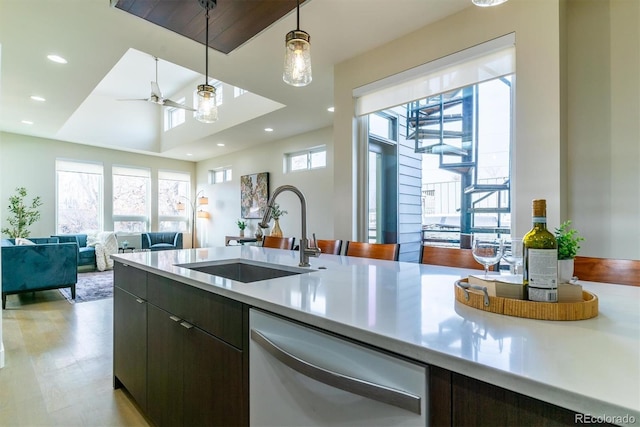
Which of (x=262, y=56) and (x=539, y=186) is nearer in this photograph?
(x=539, y=186)

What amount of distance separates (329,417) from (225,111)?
5751 mm

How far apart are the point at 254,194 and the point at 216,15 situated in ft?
15.4

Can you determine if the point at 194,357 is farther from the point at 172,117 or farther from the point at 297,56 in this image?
the point at 172,117

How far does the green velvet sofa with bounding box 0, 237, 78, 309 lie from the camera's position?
12.6ft

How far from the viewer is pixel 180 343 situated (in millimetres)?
1402

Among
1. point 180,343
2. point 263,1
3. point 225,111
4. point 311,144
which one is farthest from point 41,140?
point 180,343

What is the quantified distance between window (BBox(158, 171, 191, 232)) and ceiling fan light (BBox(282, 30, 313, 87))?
769 centimetres

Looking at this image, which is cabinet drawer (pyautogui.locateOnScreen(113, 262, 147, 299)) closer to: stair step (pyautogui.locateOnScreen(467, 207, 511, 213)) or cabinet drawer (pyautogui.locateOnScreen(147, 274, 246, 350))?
cabinet drawer (pyautogui.locateOnScreen(147, 274, 246, 350))

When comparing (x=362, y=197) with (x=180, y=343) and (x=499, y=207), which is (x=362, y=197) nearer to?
(x=499, y=207)

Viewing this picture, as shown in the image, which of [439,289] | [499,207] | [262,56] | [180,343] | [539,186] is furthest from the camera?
[262,56]

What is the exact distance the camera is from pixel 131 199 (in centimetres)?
782

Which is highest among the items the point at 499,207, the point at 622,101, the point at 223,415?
the point at 622,101

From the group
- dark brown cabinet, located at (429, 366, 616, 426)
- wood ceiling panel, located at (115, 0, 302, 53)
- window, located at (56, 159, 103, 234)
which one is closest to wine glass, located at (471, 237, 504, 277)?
dark brown cabinet, located at (429, 366, 616, 426)

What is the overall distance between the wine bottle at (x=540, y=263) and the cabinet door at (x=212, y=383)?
92cm
